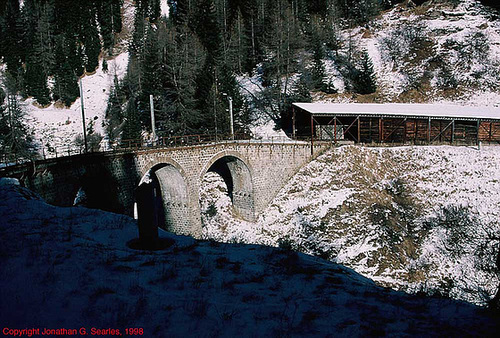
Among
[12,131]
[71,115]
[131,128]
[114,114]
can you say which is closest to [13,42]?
[71,115]

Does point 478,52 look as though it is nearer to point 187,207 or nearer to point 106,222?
point 187,207

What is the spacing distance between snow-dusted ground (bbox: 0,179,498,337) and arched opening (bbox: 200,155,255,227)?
60.8 feet

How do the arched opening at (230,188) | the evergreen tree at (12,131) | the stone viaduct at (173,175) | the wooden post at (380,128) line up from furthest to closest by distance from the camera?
the evergreen tree at (12,131) < the wooden post at (380,128) < the arched opening at (230,188) < the stone viaduct at (173,175)

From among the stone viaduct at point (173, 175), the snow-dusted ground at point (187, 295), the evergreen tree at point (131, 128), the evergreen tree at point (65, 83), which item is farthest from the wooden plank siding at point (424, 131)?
the evergreen tree at point (65, 83)

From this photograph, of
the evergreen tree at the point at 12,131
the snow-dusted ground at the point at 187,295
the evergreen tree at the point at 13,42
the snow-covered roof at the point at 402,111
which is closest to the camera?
the snow-dusted ground at the point at 187,295

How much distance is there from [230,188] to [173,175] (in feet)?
21.2

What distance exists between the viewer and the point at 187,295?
19.2 ft

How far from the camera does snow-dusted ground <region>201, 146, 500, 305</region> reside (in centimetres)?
1778

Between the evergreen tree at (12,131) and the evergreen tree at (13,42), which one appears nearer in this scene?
the evergreen tree at (12,131)

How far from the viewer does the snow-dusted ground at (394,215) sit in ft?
58.3

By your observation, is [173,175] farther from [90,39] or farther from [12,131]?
[90,39]

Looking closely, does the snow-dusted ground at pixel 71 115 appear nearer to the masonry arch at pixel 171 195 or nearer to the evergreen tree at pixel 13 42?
the evergreen tree at pixel 13 42

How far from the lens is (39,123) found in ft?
167

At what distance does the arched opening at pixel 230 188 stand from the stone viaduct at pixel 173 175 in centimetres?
8
